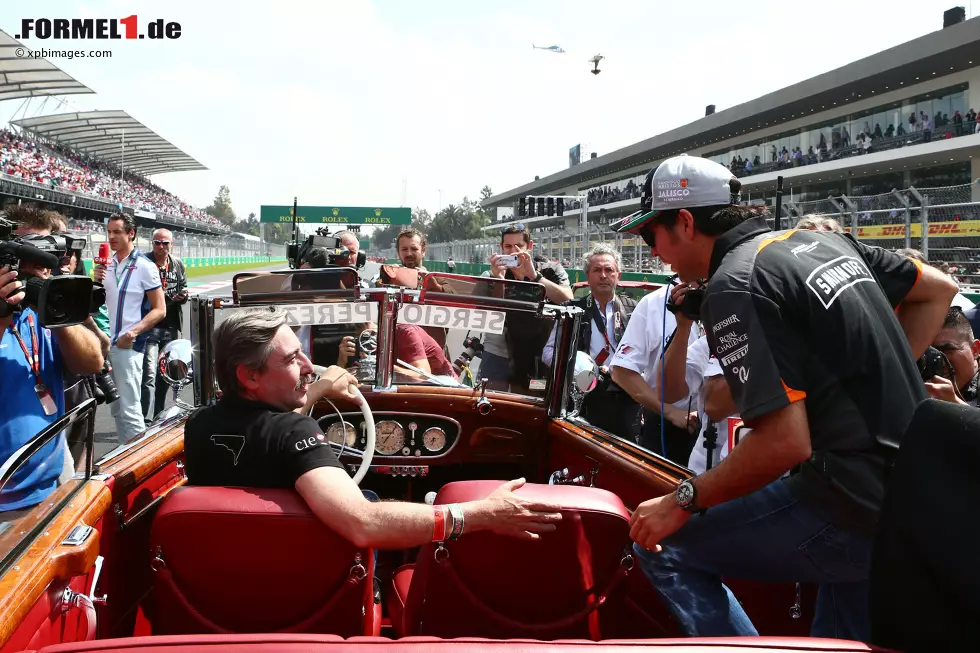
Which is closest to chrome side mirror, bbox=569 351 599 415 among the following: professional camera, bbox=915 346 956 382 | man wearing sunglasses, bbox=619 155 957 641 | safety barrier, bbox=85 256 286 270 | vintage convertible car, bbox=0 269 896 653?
vintage convertible car, bbox=0 269 896 653

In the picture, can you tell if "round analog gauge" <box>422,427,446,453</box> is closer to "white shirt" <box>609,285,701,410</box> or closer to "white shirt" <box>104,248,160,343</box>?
"white shirt" <box>609,285,701,410</box>

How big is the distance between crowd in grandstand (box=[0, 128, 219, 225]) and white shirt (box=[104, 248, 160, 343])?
102ft

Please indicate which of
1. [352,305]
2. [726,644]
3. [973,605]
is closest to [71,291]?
[352,305]

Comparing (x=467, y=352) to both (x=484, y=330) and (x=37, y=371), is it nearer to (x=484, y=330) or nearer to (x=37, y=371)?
(x=484, y=330)

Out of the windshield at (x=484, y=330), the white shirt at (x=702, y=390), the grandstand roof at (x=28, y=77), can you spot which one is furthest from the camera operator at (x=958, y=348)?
the grandstand roof at (x=28, y=77)

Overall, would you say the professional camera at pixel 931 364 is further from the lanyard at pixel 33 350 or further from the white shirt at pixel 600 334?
the lanyard at pixel 33 350

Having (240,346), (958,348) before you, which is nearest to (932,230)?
(958,348)

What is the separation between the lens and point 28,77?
31156 mm

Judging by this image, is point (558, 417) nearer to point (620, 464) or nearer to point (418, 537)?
point (620, 464)

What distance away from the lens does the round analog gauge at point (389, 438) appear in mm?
3602

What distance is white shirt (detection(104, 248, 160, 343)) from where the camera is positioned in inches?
238

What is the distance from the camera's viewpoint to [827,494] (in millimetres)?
1731

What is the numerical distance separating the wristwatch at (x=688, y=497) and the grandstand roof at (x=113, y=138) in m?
39.2

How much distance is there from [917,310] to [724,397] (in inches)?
33.7
